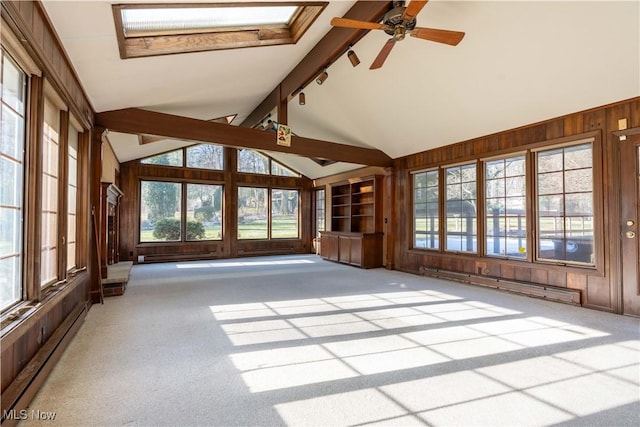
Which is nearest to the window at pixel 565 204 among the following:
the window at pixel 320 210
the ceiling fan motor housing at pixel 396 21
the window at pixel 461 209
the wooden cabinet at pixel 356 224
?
the window at pixel 461 209

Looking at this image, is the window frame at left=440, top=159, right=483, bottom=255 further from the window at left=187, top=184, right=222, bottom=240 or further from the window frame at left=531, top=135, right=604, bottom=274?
the window at left=187, top=184, right=222, bottom=240

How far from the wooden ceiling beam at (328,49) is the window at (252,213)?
4.39 m

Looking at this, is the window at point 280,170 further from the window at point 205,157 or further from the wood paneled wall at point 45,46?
the wood paneled wall at point 45,46

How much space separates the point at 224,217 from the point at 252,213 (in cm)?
91

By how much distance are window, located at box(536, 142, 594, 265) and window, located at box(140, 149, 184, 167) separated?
836cm

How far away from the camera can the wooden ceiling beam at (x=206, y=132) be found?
4566mm

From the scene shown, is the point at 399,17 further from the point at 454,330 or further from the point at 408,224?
the point at 408,224

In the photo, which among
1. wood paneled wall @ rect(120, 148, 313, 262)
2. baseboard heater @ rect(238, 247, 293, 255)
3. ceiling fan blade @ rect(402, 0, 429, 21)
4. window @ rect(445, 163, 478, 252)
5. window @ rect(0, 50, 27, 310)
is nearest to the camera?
window @ rect(0, 50, 27, 310)

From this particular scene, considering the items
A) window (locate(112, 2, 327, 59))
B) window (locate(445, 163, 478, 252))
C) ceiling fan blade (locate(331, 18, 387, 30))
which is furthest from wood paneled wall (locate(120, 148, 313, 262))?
ceiling fan blade (locate(331, 18, 387, 30))

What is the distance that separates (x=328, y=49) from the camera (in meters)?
4.16

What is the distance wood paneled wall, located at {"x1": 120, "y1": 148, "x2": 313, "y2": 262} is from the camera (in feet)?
27.0

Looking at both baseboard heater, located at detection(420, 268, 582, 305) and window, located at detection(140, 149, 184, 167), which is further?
window, located at detection(140, 149, 184, 167)

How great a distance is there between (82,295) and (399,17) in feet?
14.8

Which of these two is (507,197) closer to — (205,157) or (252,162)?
(252,162)
